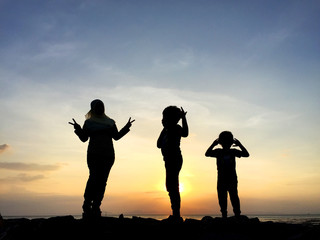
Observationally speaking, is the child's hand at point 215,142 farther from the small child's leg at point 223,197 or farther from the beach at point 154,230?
the beach at point 154,230

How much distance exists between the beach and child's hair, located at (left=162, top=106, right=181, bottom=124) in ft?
7.98

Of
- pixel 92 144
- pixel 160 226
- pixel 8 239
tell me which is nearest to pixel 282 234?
pixel 160 226

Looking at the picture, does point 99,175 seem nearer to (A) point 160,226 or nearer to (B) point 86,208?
(B) point 86,208

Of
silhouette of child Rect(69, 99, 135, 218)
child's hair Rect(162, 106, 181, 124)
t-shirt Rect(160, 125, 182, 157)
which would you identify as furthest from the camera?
child's hair Rect(162, 106, 181, 124)

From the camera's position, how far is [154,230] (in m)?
5.53

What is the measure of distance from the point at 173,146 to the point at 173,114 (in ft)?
2.58

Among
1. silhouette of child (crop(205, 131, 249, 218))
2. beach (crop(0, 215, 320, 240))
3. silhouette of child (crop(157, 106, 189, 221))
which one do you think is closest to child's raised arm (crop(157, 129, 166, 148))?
silhouette of child (crop(157, 106, 189, 221))

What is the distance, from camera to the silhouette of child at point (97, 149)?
6.68 meters

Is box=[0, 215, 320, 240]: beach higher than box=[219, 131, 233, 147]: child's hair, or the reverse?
box=[219, 131, 233, 147]: child's hair

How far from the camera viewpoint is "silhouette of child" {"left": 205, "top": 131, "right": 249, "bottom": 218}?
25.6ft

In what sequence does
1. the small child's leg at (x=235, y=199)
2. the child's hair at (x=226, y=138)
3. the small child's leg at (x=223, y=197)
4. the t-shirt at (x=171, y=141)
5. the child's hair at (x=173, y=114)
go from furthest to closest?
the child's hair at (x=226, y=138) → the small child's leg at (x=223, y=197) → the small child's leg at (x=235, y=199) → the child's hair at (x=173, y=114) → the t-shirt at (x=171, y=141)

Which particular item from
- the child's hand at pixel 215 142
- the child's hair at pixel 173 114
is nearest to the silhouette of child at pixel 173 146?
the child's hair at pixel 173 114

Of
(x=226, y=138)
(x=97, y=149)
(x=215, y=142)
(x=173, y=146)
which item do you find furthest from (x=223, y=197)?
(x=97, y=149)

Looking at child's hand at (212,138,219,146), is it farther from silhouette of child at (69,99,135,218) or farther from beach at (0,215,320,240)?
beach at (0,215,320,240)
